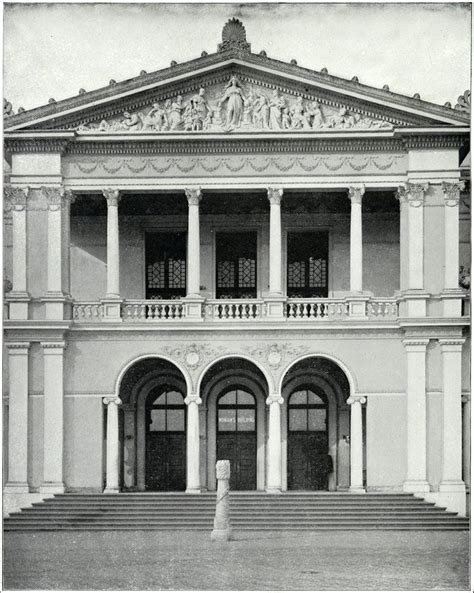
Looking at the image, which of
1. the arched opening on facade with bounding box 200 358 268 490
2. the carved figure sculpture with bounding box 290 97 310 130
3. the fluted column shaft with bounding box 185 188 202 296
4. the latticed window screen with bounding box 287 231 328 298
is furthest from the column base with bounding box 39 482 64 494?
the carved figure sculpture with bounding box 290 97 310 130

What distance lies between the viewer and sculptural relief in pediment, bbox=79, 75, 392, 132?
1247 inches

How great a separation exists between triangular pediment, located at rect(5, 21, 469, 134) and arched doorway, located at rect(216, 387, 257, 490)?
7.76 metres

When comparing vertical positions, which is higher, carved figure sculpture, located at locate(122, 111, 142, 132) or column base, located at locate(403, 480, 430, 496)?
carved figure sculpture, located at locate(122, 111, 142, 132)

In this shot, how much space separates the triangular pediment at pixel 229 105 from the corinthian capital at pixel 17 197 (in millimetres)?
1612

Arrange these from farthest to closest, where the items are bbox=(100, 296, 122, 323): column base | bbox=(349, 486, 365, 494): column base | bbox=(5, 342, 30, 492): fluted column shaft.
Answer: bbox=(100, 296, 122, 323): column base, bbox=(349, 486, 365, 494): column base, bbox=(5, 342, 30, 492): fluted column shaft

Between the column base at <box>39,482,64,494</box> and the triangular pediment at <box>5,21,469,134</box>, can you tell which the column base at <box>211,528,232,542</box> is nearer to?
the column base at <box>39,482,64,494</box>

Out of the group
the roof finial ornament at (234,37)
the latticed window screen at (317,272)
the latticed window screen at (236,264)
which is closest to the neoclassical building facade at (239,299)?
the roof finial ornament at (234,37)

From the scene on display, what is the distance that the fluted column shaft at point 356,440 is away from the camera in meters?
31.5

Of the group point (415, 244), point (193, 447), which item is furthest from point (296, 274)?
point (193, 447)

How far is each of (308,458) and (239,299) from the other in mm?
5415

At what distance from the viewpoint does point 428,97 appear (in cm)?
2992

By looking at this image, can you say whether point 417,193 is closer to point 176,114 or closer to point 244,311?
point 244,311

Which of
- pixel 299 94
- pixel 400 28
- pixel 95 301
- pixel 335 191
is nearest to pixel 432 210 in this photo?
pixel 335 191

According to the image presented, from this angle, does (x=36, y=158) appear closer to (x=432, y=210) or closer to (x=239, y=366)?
(x=239, y=366)
